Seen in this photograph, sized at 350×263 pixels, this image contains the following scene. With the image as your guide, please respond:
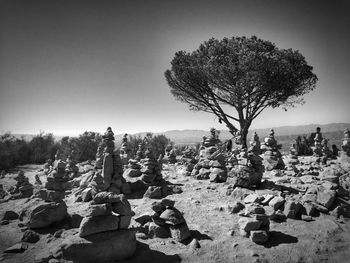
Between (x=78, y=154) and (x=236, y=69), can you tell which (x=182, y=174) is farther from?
(x=78, y=154)

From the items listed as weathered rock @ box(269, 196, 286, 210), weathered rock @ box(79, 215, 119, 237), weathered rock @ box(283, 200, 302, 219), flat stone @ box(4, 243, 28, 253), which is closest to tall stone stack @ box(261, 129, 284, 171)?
weathered rock @ box(269, 196, 286, 210)

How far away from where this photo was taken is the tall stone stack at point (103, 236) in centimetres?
524

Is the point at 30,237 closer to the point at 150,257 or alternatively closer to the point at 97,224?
the point at 97,224

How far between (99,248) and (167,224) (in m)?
2.34

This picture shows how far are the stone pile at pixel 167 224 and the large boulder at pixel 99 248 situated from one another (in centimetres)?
115

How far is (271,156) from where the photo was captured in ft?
53.5

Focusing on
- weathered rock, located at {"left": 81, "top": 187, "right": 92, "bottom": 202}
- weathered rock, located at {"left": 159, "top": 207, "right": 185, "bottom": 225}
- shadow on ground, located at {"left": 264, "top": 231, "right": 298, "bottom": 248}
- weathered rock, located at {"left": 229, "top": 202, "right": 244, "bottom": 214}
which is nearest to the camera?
shadow on ground, located at {"left": 264, "top": 231, "right": 298, "bottom": 248}

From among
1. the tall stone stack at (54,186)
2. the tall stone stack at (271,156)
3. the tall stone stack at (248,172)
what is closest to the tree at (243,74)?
the tall stone stack at (271,156)

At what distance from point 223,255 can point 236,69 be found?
18.7 metres

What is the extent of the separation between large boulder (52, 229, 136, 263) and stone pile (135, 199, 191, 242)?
3.78 feet

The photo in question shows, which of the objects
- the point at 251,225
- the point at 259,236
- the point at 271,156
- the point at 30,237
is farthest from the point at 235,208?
the point at 271,156

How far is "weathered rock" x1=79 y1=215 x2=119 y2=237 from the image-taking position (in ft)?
18.1

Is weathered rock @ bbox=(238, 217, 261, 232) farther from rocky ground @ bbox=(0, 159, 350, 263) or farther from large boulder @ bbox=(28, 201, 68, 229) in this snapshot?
large boulder @ bbox=(28, 201, 68, 229)

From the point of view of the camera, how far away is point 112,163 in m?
11.3
